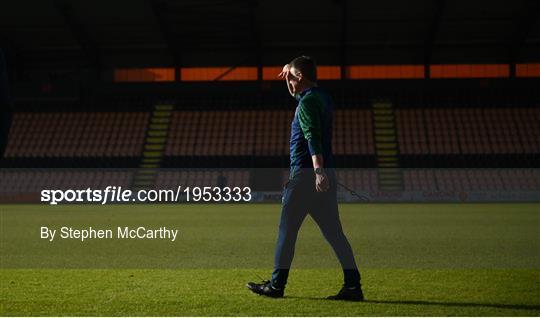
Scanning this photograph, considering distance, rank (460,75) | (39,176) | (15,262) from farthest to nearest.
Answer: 1. (460,75)
2. (39,176)
3. (15,262)

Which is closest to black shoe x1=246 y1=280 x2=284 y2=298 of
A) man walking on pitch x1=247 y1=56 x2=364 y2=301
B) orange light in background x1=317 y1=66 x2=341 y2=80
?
man walking on pitch x1=247 y1=56 x2=364 y2=301

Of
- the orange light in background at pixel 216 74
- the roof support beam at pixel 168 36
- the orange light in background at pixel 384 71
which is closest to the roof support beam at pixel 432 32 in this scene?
the orange light in background at pixel 384 71

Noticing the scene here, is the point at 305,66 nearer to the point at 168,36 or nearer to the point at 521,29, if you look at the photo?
the point at 168,36

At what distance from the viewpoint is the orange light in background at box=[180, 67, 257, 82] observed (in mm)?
37000

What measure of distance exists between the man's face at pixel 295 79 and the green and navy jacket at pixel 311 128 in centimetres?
6

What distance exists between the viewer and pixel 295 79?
6414 millimetres

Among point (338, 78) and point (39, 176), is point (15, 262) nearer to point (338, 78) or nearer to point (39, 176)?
point (39, 176)

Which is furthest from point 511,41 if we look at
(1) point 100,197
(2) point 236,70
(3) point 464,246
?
(3) point 464,246

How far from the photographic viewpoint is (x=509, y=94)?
37156 mm

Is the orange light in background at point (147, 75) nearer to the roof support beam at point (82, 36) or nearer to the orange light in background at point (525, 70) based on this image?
the roof support beam at point (82, 36)

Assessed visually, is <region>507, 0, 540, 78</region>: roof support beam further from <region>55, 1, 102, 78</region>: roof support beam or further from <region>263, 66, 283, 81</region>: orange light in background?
<region>55, 1, 102, 78</region>: roof support beam

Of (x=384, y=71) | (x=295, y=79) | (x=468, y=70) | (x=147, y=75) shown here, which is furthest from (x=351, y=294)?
(x=147, y=75)

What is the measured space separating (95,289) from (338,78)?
97.5ft

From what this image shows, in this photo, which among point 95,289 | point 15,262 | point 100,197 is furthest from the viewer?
point 100,197
